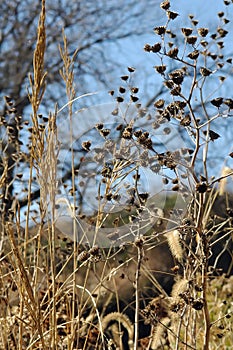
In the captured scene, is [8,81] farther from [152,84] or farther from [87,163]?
[87,163]

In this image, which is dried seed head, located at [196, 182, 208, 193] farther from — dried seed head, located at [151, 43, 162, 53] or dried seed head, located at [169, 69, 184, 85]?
dried seed head, located at [151, 43, 162, 53]

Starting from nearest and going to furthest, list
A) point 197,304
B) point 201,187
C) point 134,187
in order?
point 201,187 < point 197,304 < point 134,187

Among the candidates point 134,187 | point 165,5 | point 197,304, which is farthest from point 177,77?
point 197,304

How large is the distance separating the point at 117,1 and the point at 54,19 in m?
0.93

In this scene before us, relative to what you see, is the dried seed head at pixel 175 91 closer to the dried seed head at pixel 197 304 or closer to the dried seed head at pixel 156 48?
the dried seed head at pixel 156 48

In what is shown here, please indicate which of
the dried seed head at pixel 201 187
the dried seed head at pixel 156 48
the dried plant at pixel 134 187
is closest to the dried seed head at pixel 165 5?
the dried plant at pixel 134 187

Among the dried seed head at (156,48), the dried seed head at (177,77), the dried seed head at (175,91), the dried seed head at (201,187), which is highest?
the dried seed head at (156,48)

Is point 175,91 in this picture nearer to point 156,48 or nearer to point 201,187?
point 156,48

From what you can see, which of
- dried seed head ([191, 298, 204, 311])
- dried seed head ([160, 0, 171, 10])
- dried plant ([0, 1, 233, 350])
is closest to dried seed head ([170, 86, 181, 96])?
dried plant ([0, 1, 233, 350])

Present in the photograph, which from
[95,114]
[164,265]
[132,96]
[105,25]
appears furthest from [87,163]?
[105,25]

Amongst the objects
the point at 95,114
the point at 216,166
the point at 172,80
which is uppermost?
the point at 216,166

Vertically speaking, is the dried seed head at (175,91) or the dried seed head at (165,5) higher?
the dried seed head at (165,5)

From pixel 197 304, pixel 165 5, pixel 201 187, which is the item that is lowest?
pixel 197 304

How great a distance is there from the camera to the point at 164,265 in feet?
20.5
